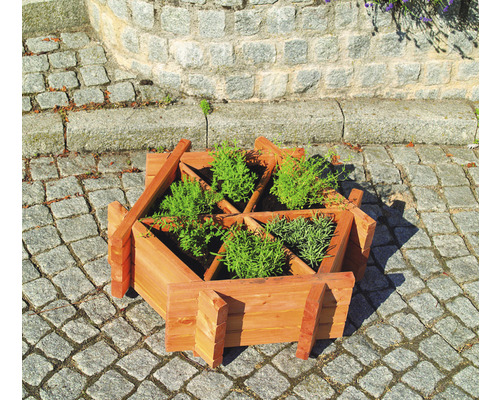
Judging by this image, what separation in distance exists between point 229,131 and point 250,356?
7.99 ft

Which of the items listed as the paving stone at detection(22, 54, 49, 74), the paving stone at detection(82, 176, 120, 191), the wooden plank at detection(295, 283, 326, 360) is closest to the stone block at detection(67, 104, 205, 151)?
the paving stone at detection(82, 176, 120, 191)

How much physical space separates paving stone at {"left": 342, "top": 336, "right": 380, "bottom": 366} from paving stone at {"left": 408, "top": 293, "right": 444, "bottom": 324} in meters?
0.51

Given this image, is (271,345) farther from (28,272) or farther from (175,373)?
(28,272)

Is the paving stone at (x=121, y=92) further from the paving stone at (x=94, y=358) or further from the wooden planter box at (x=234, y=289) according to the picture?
the paving stone at (x=94, y=358)

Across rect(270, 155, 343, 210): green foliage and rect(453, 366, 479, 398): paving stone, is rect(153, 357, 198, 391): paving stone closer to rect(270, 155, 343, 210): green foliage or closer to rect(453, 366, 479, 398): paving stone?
rect(270, 155, 343, 210): green foliage

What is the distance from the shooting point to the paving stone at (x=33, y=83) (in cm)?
602

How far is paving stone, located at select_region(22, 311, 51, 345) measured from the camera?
165 inches

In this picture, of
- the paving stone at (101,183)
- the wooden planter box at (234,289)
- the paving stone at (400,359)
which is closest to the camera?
the wooden planter box at (234,289)

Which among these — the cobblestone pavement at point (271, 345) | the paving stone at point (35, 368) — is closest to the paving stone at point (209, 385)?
the cobblestone pavement at point (271, 345)

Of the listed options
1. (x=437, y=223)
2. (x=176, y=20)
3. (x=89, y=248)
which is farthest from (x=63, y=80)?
(x=437, y=223)

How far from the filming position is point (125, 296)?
454 cm

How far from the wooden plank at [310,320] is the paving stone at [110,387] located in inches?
44.7

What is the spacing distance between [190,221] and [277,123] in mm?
2002

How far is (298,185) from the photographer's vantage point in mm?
4516
